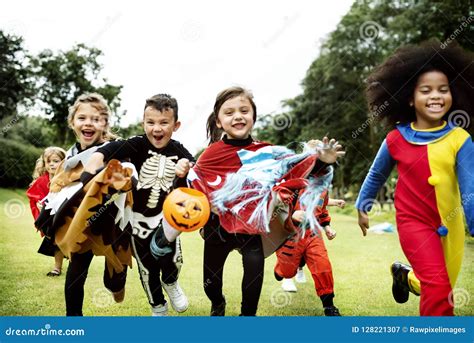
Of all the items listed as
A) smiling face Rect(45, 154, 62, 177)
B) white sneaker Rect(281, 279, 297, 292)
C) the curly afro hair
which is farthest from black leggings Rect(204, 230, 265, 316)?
smiling face Rect(45, 154, 62, 177)

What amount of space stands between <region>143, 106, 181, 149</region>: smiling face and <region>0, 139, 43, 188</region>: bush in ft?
52.5

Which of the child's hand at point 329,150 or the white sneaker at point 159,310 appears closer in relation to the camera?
the child's hand at point 329,150

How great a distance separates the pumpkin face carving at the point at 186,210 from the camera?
3.86 m

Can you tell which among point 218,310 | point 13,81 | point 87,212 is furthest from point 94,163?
point 13,81

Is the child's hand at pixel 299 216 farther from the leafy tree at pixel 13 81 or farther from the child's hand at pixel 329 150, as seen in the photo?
the leafy tree at pixel 13 81

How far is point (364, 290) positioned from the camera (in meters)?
6.18

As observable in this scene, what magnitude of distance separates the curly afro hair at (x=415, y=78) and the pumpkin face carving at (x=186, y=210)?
1.62 m

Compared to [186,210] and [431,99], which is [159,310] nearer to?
[186,210]

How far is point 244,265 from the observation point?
3.97 meters

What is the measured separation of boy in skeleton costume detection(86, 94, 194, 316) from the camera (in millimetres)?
4520

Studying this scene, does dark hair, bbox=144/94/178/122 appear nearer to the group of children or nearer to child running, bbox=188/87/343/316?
the group of children

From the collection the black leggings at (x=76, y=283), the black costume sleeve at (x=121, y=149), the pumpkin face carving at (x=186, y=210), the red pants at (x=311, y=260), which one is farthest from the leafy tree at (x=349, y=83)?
the black leggings at (x=76, y=283)

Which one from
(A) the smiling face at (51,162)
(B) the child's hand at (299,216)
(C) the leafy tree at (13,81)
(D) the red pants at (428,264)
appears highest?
(C) the leafy tree at (13,81)

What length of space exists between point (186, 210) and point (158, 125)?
0.97m
